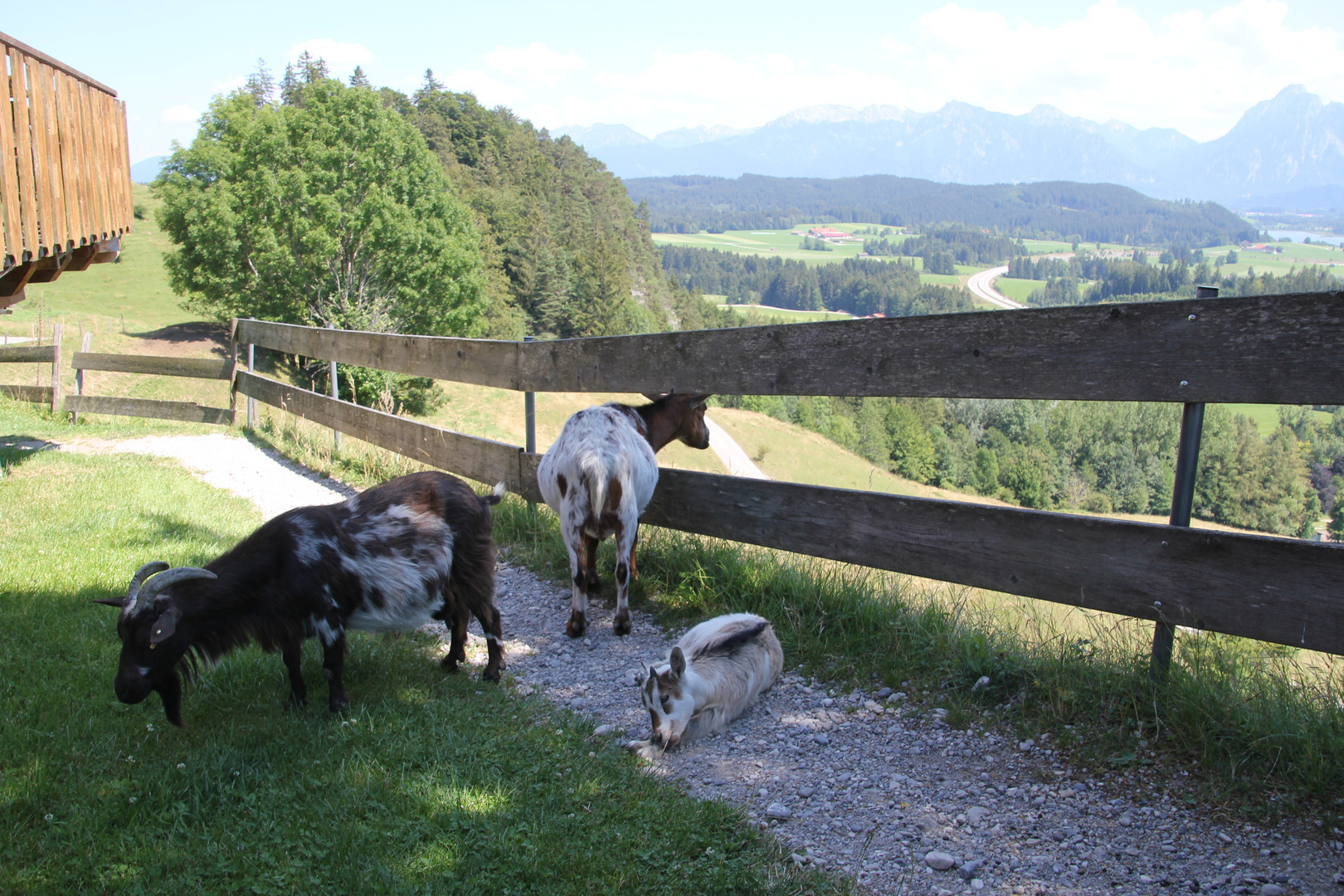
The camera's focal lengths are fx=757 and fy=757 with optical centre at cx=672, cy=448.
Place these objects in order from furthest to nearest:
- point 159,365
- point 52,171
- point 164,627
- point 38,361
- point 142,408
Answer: point 38,361
point 142,408
point 159,365
point 52,171
point 164,627

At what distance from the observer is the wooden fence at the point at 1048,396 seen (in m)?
2.85

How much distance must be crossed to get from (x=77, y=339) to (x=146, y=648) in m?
38.0

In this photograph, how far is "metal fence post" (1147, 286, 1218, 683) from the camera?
10.2 ft

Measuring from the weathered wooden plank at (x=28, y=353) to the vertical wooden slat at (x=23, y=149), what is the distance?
8274mm

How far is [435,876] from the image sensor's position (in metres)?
2.47

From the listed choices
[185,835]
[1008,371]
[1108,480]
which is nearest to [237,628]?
[185,835]

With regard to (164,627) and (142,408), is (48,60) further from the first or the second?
(142,408)

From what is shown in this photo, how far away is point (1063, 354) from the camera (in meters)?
3.36

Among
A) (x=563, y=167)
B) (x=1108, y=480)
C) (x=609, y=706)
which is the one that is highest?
(x=563, y=167)

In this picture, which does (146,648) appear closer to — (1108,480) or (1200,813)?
(1200,813)

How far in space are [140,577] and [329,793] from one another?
50.4 inches

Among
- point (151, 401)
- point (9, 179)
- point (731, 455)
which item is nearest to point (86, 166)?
point (9, 179)

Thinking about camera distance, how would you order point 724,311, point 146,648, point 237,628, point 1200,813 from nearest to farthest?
point 1200,813
point 146,648
point 237,628
point 724,311

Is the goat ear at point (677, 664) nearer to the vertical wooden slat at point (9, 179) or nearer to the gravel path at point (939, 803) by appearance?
the gravel path at point (939, 803)
